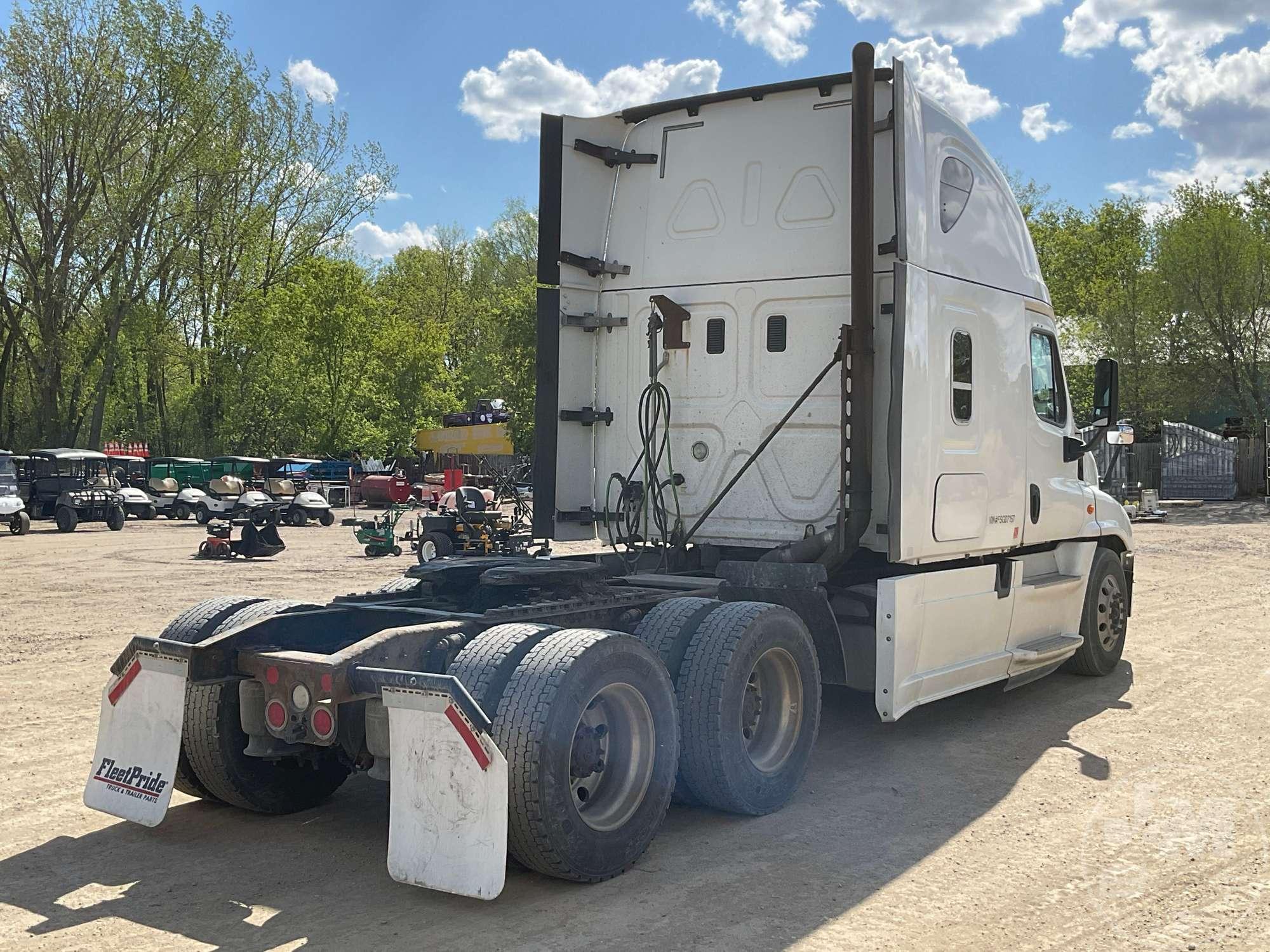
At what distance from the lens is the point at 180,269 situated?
49406 mm

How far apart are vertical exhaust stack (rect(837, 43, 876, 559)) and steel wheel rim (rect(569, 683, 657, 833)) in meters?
2.06

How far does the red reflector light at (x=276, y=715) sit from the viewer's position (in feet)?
16.6

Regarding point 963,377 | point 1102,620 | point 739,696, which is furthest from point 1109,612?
point 739,696

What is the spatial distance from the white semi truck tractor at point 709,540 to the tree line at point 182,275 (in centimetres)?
3595

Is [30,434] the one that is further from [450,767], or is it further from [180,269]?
[450,767]

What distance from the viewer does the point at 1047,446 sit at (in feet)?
27.3

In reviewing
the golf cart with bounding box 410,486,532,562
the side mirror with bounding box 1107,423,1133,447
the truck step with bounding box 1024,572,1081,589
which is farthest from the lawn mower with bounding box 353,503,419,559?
the side mirror with bounding box 1107,423,1133,447

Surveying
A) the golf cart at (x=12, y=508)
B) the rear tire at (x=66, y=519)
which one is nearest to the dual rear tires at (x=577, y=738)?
the golf cart at (x=12, y=508)

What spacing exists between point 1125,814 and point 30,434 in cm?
4755

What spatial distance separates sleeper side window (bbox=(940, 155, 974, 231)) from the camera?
7.14 m

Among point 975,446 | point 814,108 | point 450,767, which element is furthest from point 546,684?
point 814,108

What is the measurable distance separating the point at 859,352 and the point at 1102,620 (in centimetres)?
403

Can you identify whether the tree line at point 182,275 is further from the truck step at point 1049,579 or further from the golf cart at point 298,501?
the truck step at point 1049,579

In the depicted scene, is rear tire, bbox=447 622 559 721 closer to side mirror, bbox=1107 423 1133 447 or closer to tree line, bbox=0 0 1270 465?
side mirror, bbox=1107 423 1133 447
